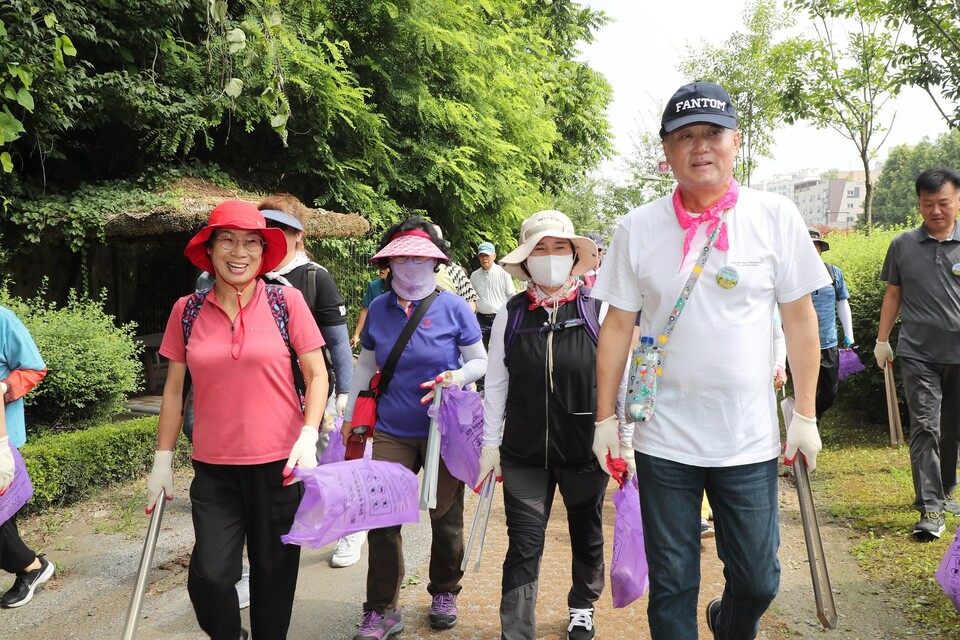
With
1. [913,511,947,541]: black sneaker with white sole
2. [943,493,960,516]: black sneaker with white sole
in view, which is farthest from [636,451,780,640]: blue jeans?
[943,493,960,516]: black sneaker with white sole

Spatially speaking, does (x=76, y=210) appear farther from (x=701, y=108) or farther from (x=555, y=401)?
(x=701, y=108)

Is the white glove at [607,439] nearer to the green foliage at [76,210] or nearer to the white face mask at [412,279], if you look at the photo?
the white face mask at [412,279]

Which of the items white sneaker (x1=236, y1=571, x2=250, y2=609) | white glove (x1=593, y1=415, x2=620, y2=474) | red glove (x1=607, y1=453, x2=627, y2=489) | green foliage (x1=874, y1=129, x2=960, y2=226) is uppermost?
green foliage (x1=874, y1=129, x2=960, y2=226)

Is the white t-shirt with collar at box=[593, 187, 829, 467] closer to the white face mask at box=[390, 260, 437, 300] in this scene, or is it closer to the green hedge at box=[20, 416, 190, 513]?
the white face mask at box=[390, 260, 437, 300]

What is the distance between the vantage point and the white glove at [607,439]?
289 cm

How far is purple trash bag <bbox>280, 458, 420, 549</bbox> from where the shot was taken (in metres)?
3.06

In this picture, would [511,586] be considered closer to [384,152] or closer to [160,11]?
[160,11]

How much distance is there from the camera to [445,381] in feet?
12.5

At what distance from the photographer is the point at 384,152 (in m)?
13.3

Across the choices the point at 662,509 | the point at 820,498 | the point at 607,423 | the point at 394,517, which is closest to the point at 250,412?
the point at 394,517

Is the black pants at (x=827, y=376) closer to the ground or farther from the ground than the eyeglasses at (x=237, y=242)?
closer to the ground

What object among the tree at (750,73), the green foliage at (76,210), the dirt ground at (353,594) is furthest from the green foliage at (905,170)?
the dirt ground at (353,594)

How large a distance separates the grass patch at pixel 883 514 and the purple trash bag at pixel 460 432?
2449 mm

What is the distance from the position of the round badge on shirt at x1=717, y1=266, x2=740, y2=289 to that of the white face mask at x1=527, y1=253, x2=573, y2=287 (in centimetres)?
106
